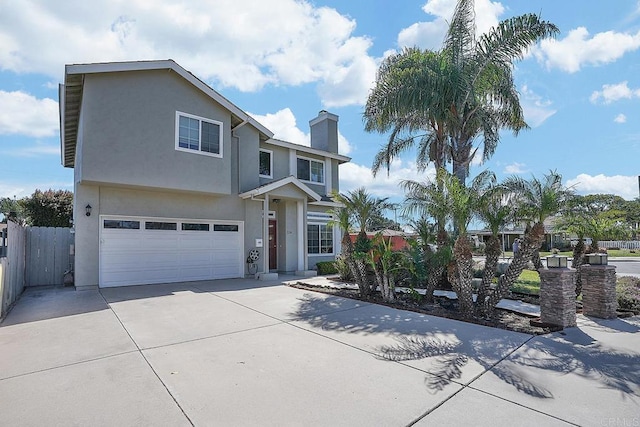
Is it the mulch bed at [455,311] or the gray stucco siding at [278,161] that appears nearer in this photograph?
the mulch bed at [455,311]

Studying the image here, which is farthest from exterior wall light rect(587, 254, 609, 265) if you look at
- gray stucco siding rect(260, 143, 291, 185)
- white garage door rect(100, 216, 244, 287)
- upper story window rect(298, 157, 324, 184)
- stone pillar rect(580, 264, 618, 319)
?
upper story window rect(298, 157, 324, 184)

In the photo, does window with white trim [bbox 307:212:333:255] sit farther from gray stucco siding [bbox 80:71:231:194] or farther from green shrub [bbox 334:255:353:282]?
gray stucco siding [bbox 80:71:231:194]

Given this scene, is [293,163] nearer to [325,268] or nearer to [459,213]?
[325,268]

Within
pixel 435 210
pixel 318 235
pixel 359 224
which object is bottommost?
pixel 318 235

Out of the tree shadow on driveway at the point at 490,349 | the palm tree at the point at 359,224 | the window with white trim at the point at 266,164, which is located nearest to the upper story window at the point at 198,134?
the window with white trim at the point at 266,164

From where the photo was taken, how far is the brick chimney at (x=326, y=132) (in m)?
18.8

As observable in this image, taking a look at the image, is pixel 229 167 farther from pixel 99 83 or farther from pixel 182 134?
pixel 99 83

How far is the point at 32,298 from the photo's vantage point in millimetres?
9680

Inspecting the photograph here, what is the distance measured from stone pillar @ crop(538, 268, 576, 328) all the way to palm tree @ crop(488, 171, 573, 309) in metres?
0.61

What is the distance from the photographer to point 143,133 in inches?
444

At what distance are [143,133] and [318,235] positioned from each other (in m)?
8.96

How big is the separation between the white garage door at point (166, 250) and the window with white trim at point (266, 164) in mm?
2886

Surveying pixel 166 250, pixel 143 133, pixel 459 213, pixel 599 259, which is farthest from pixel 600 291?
pixel 143 133

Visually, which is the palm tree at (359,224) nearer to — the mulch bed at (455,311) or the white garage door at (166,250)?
the mulch bed at (455,311)
